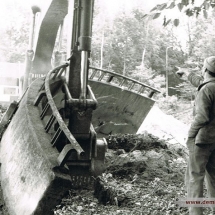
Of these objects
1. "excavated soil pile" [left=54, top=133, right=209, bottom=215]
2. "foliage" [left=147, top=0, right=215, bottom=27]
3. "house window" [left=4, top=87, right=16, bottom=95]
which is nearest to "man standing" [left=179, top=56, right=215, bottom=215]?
"foliage" [left=147, top=0, right=215, bottom=27]

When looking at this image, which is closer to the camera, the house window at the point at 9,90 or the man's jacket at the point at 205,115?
the man's jacket at the point at 205,115

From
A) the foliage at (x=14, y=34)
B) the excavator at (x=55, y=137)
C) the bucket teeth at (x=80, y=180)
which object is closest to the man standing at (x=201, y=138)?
the excavator at (x=55, y=137)

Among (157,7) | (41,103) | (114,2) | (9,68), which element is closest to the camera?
(157,7)

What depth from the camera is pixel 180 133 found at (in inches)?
572

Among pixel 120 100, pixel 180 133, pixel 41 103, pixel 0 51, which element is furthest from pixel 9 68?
pixel 41 103

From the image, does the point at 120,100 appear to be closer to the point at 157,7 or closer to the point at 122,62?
the point at 157,7

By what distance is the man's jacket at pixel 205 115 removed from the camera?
4.35 m

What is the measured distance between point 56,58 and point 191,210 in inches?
293

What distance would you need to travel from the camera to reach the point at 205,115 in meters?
4.32

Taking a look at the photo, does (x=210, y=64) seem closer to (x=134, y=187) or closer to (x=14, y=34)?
(x=134, y=187)

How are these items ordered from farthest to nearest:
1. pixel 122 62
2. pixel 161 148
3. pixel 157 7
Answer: pixel 122 62 < pixel 161 148 < pixel 157 7

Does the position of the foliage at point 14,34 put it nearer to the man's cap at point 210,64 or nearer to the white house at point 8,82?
the white house at point 8,82

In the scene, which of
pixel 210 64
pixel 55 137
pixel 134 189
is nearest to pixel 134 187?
pixel 134 189

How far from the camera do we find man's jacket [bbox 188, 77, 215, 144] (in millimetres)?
4348
